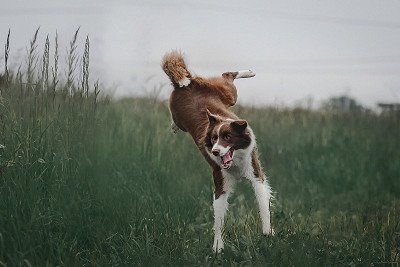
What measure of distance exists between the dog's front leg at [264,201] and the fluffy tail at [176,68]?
116cm

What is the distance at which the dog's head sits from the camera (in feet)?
14.0

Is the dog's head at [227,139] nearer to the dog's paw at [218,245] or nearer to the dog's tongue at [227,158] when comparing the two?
the dog's tongue at [227,158]

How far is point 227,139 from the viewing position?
4332 millimetres

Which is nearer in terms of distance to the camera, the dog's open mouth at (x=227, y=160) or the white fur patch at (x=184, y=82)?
the dog's open mouth at (x=227, y=160)

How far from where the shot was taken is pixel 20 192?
14.4ft

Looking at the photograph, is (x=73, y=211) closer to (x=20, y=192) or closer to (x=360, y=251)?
(x=20, y=192)

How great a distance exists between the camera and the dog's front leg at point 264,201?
4.83m

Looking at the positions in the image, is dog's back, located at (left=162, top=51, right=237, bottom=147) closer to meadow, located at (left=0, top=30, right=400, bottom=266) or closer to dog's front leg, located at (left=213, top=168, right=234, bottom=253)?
dog's front leg, located at (left=213, top=168, right=234, bottom=253)

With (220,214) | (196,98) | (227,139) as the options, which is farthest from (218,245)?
(196,98)

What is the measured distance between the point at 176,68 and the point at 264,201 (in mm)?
1429

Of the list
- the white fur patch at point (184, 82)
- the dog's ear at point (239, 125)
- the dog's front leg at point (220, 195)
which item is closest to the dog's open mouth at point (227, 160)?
the dog's ear at point (239, 125)

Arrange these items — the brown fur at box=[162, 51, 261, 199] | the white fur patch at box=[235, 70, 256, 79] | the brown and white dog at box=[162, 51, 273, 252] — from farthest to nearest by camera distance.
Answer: the white fur patch at box=[235, 70, 256, 79], the brown fur at box=[162, 51, 261, 199], the brown and white dog at box=[162, 51, 273, 252]

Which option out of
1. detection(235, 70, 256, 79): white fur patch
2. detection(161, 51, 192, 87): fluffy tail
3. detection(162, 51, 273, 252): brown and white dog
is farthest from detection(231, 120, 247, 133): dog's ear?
detection(235, 70, 256, 79): white fur patch

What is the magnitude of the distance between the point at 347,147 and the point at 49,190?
5.77 metres
